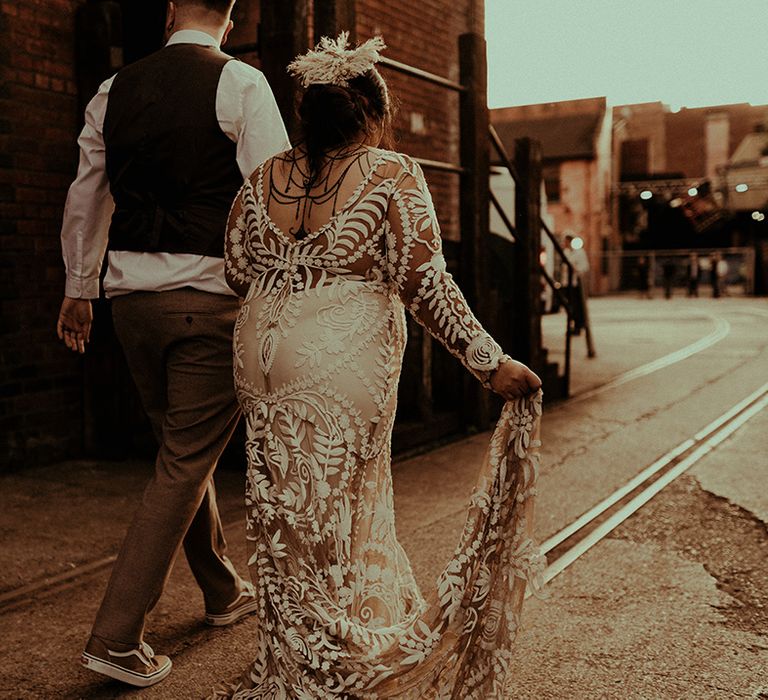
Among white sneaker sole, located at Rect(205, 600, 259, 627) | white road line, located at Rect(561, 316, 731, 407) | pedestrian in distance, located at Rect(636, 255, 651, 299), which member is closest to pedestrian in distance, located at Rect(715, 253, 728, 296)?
pedestrian in distance, located at Rect(636, 255, 651, 299)

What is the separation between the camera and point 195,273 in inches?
112

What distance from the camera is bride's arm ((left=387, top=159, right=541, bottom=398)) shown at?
2.37m

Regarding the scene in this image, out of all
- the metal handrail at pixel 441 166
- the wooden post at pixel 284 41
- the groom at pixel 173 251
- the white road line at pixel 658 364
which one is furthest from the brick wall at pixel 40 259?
the white road line at pixel 658 364

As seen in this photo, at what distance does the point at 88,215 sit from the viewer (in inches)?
119

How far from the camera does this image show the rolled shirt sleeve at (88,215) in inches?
117

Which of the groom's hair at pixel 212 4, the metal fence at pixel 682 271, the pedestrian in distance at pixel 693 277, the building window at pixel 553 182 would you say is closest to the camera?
the groom's hair at pixel 212 4

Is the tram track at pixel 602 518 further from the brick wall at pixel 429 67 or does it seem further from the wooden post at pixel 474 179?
the brick wall at pixel 429 67

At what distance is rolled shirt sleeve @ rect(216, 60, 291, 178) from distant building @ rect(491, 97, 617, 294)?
39.6 meters

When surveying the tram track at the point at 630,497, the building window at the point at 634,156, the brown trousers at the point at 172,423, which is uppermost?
the building window at the point at 634,156

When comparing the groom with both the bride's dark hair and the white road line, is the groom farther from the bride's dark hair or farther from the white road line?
the white road line

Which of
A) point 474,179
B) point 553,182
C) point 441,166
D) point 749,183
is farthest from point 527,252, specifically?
point 749,183

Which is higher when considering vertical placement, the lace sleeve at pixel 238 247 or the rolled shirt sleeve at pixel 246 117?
the rolled shirt sleeve at pixel 246 117

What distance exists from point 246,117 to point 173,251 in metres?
0.45

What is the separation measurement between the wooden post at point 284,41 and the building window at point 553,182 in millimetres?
40125
